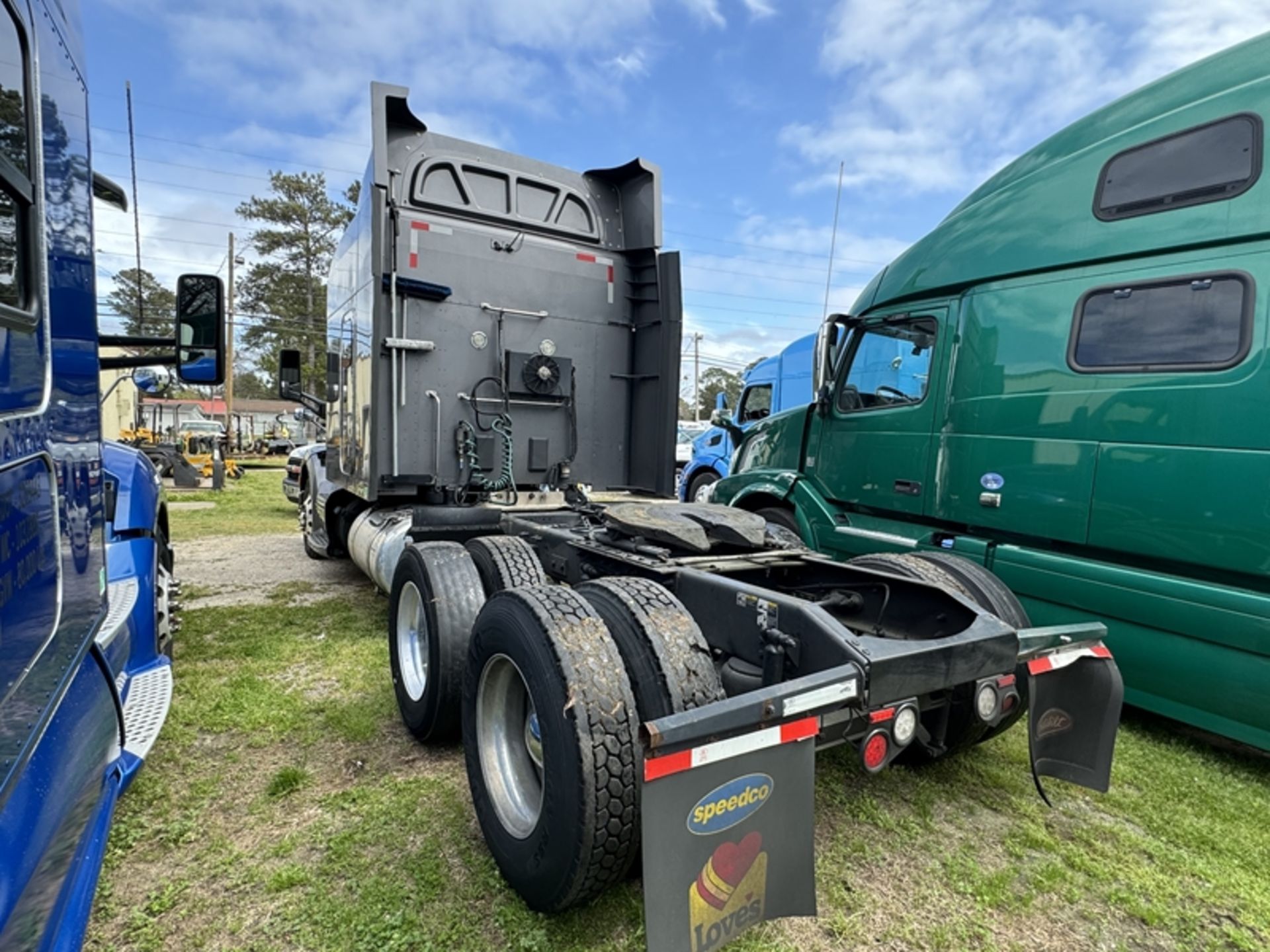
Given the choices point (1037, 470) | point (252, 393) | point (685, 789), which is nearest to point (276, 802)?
point (685, 789)

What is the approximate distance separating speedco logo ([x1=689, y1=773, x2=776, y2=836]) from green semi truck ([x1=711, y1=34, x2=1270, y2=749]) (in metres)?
2.92

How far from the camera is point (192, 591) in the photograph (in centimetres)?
606

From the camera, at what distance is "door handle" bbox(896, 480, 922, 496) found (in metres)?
4.62

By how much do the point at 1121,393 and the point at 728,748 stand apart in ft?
11.0

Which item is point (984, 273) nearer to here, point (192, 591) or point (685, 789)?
point (685, 789)

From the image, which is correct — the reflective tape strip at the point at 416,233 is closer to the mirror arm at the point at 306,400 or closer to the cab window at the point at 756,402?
the mirror arm at the point at 306,400

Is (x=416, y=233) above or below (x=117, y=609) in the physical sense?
above

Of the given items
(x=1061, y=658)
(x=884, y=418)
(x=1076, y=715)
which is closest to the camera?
(x=1061, y=658)

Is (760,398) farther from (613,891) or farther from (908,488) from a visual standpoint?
(613,891)

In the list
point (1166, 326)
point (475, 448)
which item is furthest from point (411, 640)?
point (1166, 326)

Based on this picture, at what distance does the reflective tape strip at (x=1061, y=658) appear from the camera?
2.27 metres

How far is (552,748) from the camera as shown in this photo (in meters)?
1.92

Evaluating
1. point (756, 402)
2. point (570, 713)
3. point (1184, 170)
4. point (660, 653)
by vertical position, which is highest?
point (1184, 170)

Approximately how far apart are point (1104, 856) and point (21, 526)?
338cm
